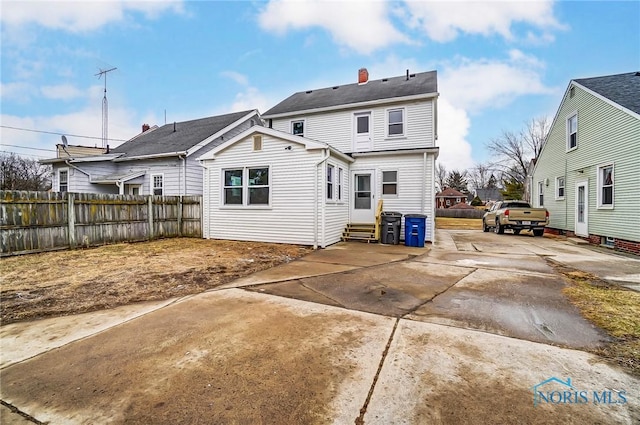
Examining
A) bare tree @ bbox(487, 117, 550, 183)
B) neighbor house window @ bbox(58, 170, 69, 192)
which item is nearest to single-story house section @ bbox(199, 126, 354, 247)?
neighbor house window @ bbox(58, 170, 69, 192)

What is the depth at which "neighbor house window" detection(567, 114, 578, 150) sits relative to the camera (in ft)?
42.8

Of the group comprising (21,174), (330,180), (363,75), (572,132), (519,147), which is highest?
(519,147)

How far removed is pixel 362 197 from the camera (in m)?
12.0

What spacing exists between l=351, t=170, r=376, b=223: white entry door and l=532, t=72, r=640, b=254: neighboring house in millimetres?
8334

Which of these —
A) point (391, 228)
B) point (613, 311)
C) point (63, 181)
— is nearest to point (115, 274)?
point (391, 228)

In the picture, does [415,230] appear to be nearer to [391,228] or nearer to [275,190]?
[391,228]

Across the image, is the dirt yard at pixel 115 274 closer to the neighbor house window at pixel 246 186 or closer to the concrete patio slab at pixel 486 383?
the neighbor house window at pixel 246 186

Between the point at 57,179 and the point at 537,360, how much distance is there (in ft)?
72.1

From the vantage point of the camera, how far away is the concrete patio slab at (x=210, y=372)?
6.45ft

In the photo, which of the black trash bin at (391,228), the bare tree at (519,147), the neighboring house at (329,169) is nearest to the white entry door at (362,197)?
the neighboring house at (329,169)

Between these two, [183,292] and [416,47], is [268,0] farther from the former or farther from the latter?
[183,292]

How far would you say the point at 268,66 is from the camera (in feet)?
52.3

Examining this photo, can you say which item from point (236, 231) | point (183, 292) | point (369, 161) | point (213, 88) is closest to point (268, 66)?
point (213, 88)

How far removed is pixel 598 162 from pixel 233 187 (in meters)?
14.2
